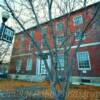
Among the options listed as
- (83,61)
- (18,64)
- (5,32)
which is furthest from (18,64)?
(5,32)

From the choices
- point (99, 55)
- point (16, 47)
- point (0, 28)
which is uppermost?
point (16, 47)

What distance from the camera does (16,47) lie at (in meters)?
30.7

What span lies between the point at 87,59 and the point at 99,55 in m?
1.67

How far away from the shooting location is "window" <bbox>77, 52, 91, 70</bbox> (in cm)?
1908

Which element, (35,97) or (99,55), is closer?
(35,97)

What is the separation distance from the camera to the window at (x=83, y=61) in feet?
62.6

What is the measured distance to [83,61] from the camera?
19547 mm

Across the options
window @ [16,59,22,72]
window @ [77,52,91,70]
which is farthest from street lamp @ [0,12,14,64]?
window @ [16,59,22,72]

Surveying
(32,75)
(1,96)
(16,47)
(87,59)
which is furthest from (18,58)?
(1,96)

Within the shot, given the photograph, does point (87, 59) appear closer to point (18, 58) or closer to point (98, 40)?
point (98, 40)

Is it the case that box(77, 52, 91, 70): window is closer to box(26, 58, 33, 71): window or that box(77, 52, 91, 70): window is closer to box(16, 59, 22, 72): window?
box(26, 58, 33, 71): window

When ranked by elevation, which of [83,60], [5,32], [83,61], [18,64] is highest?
[18,64]

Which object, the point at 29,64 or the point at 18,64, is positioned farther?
the point at 18,64

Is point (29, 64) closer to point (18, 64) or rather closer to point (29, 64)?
point (29, 64)
